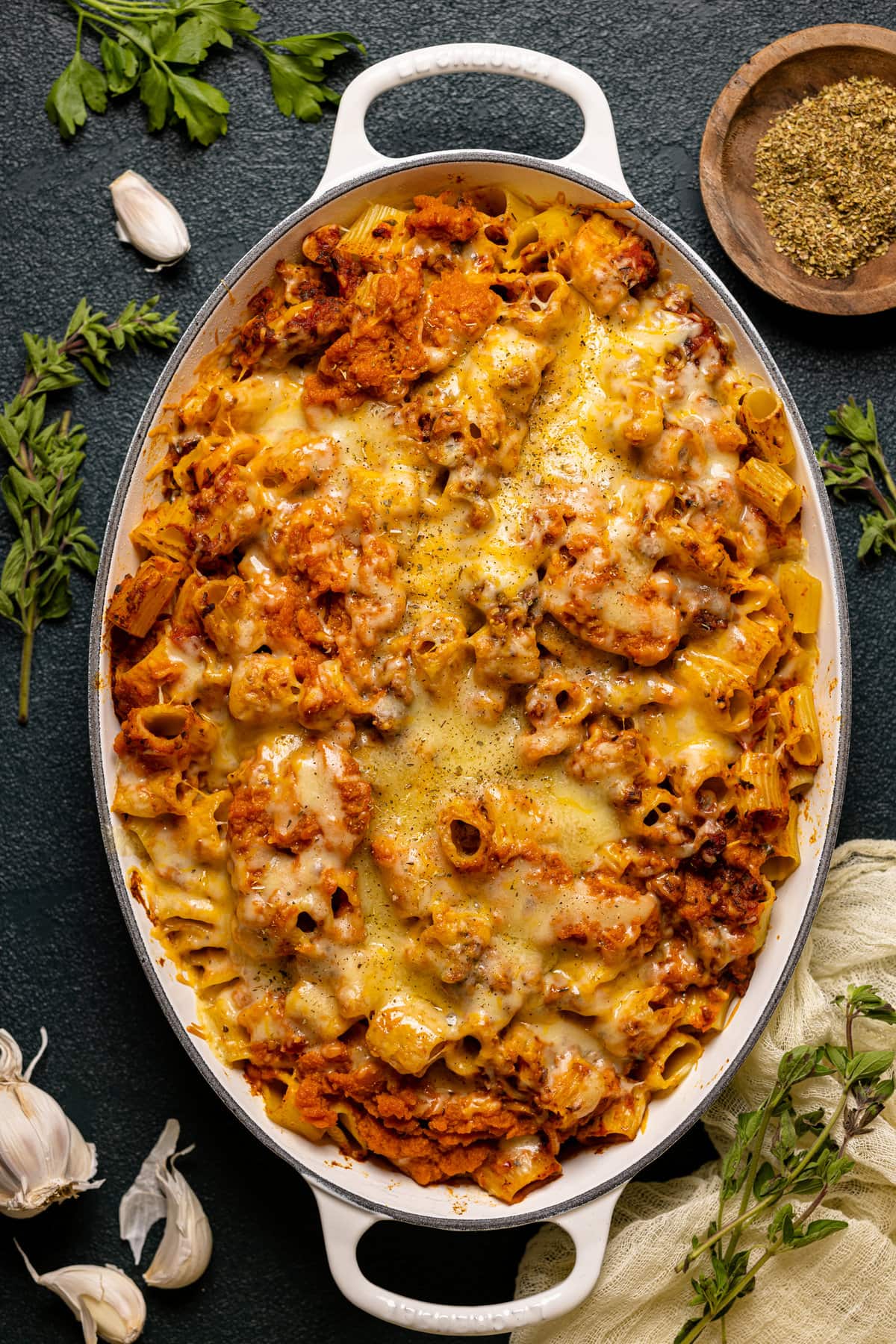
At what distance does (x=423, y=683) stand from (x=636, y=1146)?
122 cm

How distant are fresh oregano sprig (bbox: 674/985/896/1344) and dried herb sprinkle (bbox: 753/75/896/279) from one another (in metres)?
1.93

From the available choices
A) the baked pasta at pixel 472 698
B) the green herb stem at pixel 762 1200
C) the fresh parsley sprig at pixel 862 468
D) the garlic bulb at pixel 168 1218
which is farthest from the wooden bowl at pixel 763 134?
the garlic bulb at pixel 168 1218

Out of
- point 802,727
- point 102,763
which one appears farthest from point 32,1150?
point 802,727

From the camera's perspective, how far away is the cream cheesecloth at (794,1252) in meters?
2.97

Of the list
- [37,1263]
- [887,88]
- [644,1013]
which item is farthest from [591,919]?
[887,88]

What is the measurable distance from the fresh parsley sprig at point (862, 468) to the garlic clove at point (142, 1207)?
2.50m

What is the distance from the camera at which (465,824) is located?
2678mm

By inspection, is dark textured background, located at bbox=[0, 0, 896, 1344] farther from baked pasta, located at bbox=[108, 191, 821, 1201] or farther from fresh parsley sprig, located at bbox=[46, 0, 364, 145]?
baked pasta, located at bbox=[108, 191, 821, 1201]

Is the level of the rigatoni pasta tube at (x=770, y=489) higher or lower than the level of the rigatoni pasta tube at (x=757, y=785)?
higher

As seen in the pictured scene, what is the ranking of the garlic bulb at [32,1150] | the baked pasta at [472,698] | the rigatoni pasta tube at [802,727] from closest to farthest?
1. the baked pasta at [472,698]
2. the rigatoni pasta tube at [802,727]
3. the garlic bulb at [32,1150]

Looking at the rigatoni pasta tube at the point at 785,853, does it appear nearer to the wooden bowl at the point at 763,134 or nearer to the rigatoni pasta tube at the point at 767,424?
the rigatoni pasta tube at the point at 767,424

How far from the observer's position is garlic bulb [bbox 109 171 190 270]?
3.17m

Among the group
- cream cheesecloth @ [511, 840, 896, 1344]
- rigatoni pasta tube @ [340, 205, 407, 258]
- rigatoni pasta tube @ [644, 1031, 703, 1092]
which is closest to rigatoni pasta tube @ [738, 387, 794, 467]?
rigatoni pasta tube @ [340, 205, 407, 258]

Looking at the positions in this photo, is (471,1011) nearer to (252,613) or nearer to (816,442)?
(252,613)
